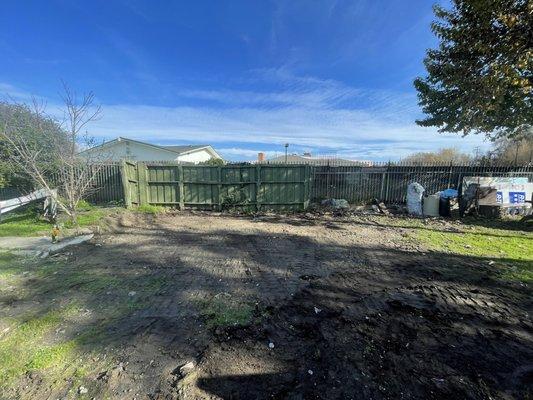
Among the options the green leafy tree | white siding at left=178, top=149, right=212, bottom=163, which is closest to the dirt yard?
the green leafy tree

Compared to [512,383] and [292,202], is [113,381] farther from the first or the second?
[292,202]

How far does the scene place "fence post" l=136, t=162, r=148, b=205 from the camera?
35.1ft

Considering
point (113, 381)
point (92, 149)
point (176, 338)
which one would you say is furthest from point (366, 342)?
point (92, 149)

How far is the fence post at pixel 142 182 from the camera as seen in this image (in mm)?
10703

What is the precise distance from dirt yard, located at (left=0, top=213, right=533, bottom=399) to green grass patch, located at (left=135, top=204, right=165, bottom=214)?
4.26m

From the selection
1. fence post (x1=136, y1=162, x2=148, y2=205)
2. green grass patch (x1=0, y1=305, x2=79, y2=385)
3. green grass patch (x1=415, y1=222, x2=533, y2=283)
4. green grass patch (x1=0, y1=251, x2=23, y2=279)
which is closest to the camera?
green grass patch (x1=0, y1=305, x2=79, y2=385)

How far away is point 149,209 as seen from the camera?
10383mm

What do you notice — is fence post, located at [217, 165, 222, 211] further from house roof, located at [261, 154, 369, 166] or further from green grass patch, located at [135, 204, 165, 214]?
house roof, located at [261, 154, 369, 166]

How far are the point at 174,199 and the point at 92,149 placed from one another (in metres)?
3.39

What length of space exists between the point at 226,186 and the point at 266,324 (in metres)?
8.44

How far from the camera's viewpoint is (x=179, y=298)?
3.65 m

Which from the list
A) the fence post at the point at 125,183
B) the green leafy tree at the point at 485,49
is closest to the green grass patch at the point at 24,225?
the fence post at the point at 125,183

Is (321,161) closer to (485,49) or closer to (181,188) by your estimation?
(181,188)

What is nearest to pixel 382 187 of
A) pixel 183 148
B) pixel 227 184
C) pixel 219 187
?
pixel 227 184
